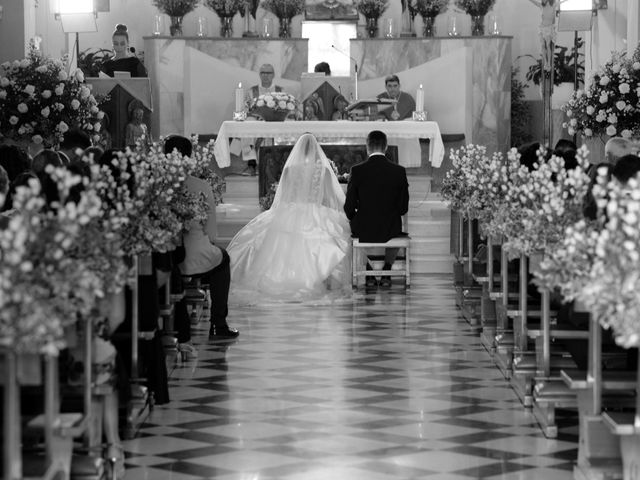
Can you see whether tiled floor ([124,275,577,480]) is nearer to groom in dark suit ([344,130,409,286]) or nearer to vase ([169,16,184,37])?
groom in dark suit ([344,130,409,286])

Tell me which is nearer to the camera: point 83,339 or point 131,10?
point 83,339

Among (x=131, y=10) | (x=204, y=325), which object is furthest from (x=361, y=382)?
(x=131, y=10)

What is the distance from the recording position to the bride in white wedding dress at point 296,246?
14.5m

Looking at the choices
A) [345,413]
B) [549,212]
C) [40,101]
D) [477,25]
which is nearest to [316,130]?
[40,101]

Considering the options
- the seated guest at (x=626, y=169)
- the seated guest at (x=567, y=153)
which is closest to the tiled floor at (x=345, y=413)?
the seated guest at (x=626, y=169)

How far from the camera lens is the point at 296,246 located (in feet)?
48.1

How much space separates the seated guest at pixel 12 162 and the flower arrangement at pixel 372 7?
13.9 meters

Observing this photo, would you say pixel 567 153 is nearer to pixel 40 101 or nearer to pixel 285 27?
pixel 40 101

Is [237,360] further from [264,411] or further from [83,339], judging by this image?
[83,339]

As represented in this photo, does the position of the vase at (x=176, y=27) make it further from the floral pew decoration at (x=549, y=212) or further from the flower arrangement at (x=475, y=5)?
the floral pew decoration at (x=549, y=212)

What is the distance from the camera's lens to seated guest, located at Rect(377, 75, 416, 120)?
20.2 m

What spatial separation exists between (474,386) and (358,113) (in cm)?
1012

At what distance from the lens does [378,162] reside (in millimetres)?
15375

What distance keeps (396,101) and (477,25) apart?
371 centimetres
